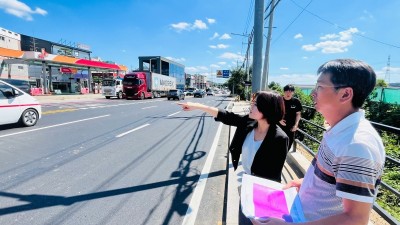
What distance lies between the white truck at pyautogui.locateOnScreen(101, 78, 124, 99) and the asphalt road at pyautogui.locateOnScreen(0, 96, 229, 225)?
25.0 metres

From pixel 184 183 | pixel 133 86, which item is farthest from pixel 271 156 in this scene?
pixel 133 86

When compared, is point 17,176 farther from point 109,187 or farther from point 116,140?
point 116,140

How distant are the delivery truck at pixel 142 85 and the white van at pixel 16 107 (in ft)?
73.4

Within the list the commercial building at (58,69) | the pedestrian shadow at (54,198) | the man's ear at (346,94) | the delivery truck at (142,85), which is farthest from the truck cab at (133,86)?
the man's ear at (346,94)

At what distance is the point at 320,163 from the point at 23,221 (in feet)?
11.6

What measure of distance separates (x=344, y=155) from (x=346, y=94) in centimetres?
30

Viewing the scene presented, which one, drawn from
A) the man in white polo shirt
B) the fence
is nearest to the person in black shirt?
the man in white polo shirt

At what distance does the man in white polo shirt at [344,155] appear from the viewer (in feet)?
3.25

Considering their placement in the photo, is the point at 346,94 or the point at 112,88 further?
the point at 112,88

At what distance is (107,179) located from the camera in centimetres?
457

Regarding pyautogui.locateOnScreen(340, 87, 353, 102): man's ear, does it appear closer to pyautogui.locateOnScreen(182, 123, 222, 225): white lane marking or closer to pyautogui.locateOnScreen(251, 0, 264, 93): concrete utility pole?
pyautogui.locateOnScreen(182, 123, 222, 225): white lane marking

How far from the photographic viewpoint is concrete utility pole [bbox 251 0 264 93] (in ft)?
22.8

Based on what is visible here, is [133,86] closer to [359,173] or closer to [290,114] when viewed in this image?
[290,114]

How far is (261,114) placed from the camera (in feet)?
7.20
